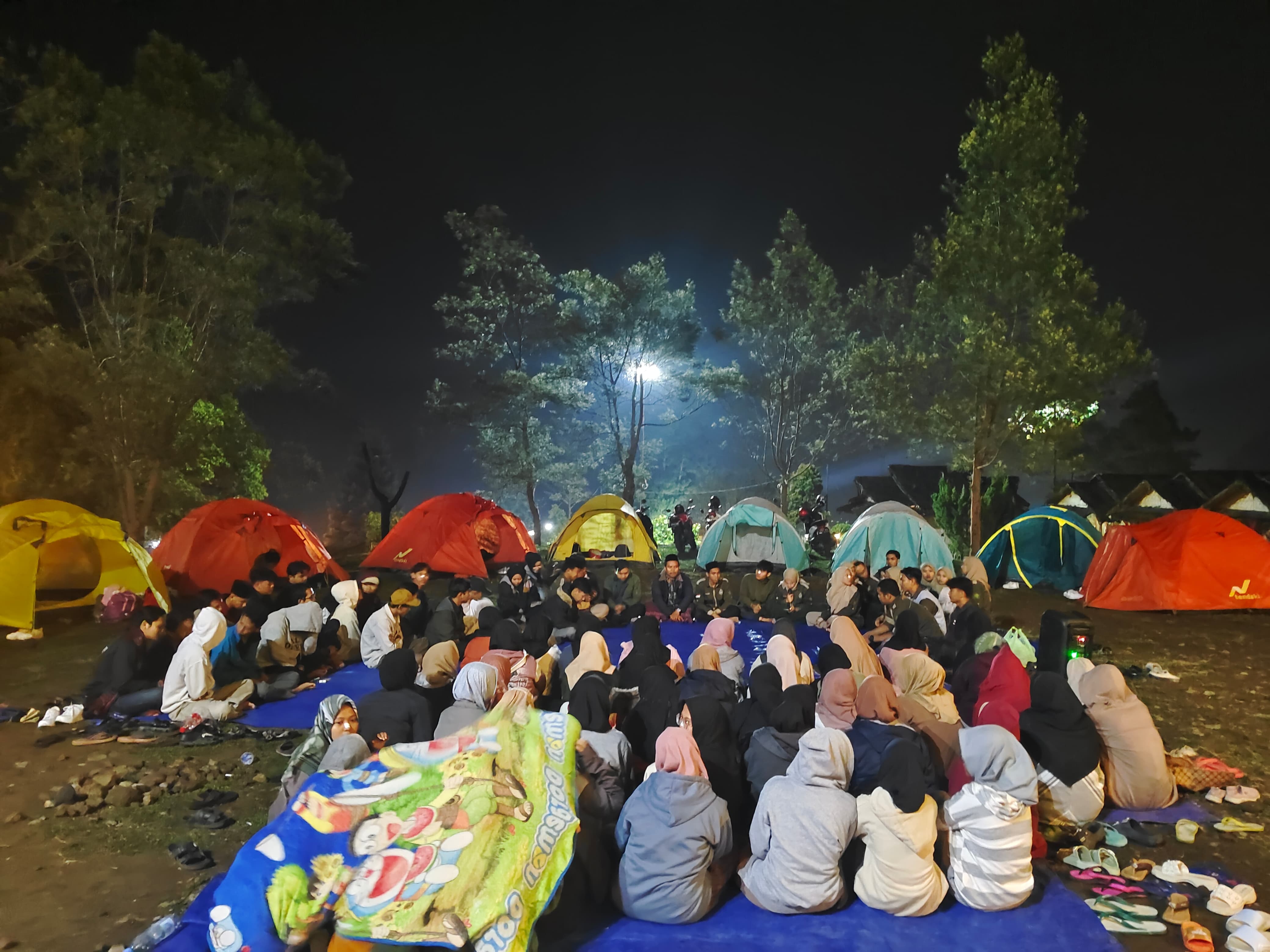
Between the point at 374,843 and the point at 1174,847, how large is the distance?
4870 millimetres

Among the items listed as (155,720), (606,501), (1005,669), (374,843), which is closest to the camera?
(374,843)

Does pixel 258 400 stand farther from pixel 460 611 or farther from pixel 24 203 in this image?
pixel 460 611

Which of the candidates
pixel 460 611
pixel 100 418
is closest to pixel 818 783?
pixel 460 611

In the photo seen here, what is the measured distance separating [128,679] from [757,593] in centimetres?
770

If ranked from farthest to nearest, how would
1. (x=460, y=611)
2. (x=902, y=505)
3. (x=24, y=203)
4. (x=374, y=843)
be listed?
(x=24, y=203)
(x=902, y=505)
(x=460, y=611)
(x=374, y=843)

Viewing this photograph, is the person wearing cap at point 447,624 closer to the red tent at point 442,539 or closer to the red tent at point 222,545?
the red tent at point 222,545

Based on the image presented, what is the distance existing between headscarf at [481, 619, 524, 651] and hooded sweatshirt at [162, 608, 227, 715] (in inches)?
103

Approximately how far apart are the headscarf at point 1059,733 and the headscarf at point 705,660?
2.09m

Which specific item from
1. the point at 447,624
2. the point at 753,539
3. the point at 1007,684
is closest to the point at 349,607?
the point at 447,624

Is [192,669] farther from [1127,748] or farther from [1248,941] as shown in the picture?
[1248,941]

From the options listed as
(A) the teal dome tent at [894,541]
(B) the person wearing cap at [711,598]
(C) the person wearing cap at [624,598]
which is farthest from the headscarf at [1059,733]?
(A) the teal dome tent at [894,541]

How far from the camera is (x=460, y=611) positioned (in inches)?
352

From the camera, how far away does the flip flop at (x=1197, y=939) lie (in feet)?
13.1

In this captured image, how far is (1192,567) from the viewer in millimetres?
11984
